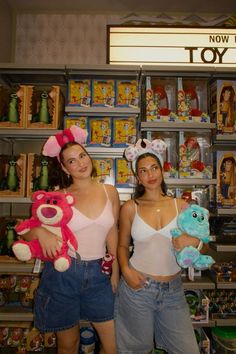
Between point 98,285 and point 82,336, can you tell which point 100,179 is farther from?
point 82,336

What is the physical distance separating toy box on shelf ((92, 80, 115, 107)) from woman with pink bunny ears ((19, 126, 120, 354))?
0.72 meters

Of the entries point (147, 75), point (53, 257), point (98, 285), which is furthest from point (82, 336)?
point (147, 75)

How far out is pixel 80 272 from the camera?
1.51 meters

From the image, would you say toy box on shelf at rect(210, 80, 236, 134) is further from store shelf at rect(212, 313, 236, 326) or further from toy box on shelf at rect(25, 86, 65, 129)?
store shelf at rect(212, 313, 236, 326)

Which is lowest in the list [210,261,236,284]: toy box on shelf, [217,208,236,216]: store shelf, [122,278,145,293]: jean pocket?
[210,261,236,284]: toy box on shelf

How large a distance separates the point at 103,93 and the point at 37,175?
0.85 m

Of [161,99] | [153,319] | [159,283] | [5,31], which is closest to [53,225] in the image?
[159,283]

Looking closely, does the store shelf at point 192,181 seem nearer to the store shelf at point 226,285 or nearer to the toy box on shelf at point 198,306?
the store shelf at point 226,285

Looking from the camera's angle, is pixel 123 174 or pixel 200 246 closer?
pixel 200 246

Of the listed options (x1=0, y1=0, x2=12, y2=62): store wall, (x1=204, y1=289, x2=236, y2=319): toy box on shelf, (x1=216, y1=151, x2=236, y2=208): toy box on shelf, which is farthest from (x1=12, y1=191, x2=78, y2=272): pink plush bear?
(x1=0, y1=0, x2=12, y2=62): store wall

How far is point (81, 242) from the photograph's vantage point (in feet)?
5.06

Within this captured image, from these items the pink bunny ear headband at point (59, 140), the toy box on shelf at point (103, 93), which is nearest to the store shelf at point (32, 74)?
the toy box on shelf at point (103, 93)

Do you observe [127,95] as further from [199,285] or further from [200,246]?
[199,285]

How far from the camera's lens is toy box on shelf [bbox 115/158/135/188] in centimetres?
228
